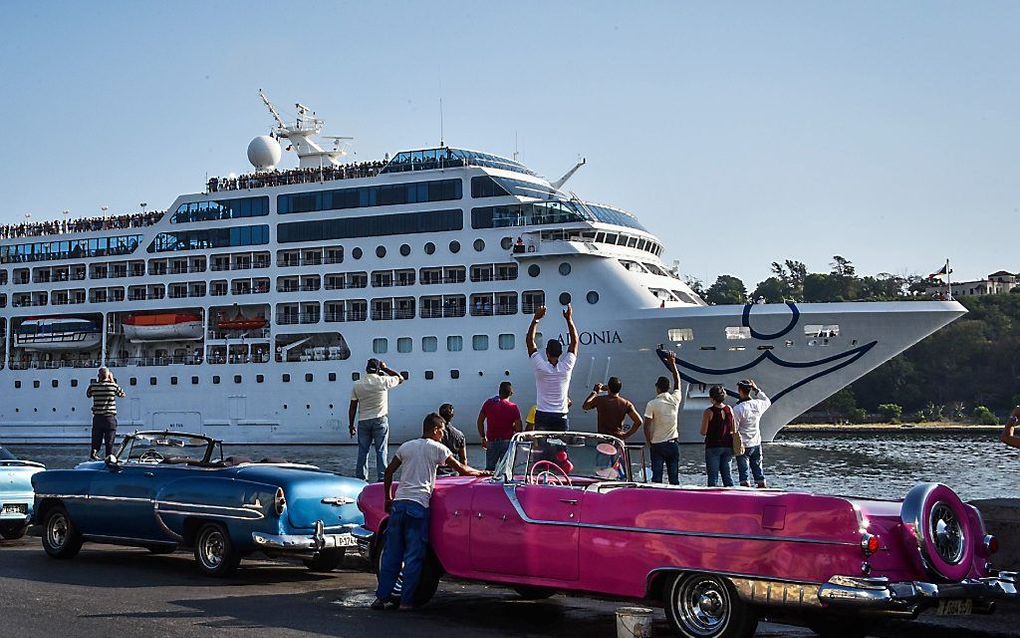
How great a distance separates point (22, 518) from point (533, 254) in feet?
85.1

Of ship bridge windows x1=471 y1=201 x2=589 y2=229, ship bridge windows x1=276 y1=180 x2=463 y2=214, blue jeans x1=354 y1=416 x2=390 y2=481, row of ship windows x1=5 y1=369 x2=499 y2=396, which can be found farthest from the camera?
ship bridge windows x1=276 y1=180 x2=463 y2=214

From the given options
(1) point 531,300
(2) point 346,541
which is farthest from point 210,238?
(2) point 346,541

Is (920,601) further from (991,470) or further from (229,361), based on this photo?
(229,361)

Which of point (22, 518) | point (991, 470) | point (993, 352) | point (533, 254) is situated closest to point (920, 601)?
point (22, 518)

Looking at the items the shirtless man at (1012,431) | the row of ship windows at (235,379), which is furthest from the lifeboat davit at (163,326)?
the shirtless man at (1012,431)

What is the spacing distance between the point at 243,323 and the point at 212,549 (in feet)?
114

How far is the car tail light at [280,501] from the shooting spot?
1004cm

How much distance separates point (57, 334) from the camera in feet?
160

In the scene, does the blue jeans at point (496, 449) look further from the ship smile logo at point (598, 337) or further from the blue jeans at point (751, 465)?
the ship smile logo at point (598, 337)

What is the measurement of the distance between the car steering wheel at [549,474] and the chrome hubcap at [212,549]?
11.7ft

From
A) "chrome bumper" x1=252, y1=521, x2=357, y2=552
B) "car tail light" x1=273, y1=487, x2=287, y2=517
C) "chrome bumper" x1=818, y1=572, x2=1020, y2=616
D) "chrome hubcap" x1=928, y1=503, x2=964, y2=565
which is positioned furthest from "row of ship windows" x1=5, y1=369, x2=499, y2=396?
"chrome bumper" x1=818, y1=572, x2=1020, y2=616

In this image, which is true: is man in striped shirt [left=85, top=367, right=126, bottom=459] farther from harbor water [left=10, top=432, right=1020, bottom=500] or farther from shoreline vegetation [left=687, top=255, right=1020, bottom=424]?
shoreline vegetation [left=687, top=255, right=1020, bottom=424]

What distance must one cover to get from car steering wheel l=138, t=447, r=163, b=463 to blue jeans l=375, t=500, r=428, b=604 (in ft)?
12.2

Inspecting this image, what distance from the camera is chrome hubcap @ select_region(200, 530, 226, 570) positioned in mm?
10555
